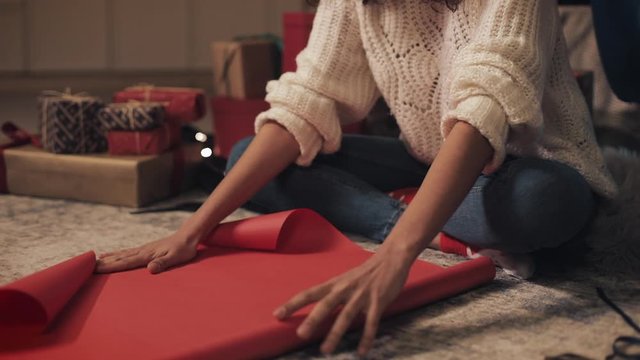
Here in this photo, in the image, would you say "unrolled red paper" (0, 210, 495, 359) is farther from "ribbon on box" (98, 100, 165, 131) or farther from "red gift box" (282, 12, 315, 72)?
"red gift box" (282, 12, 315, 72)

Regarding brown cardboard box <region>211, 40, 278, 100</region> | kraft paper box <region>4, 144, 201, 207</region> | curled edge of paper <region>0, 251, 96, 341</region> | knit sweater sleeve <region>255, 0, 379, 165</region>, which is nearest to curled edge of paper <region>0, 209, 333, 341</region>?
curled edge of paper <region>0, 251, 96, 341</region>

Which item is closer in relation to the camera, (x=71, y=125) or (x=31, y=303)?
(x=31, y=303)

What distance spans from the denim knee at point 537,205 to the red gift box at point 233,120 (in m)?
0.99

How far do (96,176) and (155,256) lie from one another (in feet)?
2.10

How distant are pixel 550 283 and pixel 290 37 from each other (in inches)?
42.5

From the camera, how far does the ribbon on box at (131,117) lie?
1.69 m

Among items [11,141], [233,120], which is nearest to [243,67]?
[233,120]

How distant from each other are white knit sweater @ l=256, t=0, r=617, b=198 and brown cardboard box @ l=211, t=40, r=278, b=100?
0.77m

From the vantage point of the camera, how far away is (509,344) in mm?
899

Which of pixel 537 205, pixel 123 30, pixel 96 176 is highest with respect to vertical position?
pixel 123 30

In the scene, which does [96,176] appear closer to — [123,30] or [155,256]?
[155,256]

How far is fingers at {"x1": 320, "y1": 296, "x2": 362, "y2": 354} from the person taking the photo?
816mm

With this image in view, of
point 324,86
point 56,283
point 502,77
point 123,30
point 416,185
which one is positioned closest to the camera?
point 56,283

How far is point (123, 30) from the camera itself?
305cm
